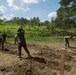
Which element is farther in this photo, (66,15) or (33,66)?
(66,15)

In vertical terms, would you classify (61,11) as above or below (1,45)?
above

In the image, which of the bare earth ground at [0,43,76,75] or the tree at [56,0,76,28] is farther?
the tree at [56,0,76,28]

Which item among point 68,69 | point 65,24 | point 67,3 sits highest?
point 67,3

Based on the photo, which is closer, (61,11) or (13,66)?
(13,66)

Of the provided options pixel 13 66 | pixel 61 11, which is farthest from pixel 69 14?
pixel 13 66

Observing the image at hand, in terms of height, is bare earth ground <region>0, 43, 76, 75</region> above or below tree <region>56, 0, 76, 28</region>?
below

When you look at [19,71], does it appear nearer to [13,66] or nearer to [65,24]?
[13,66]

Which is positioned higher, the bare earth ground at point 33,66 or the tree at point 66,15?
the tree at point 66,15

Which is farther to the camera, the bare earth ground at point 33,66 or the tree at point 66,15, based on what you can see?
the tree at point 66,15

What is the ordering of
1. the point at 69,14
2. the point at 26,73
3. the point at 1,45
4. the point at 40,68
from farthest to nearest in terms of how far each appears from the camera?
the point at 69,14
the point at 1,45
the point at 40,68
the point at 26,73

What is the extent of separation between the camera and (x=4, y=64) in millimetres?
12484

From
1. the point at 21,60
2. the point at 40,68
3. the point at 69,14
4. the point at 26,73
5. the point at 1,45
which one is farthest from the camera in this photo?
the point at 69,14

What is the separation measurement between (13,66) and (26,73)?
122cm

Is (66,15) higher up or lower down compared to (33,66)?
higher up
